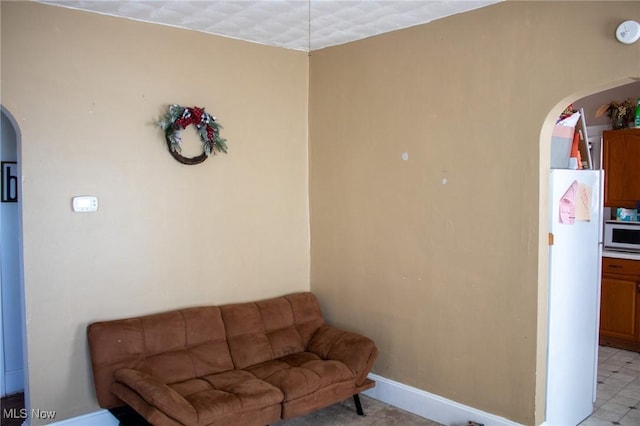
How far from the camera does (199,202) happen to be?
11.8 feet

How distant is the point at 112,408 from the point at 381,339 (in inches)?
72.1

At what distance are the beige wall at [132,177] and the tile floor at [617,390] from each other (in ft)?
7.86

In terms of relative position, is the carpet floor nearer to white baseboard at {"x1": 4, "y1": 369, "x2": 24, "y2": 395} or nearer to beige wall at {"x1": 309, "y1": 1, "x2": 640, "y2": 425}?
white baseboard at {"x1": 4, "y1": 369, "x2": 24, "y2": 395}

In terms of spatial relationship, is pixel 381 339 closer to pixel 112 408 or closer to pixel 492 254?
pixel 492 254

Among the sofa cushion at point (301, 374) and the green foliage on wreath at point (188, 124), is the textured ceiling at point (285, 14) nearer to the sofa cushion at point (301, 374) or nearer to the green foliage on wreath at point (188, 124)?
the green foliage on wreath at point (188, 124)

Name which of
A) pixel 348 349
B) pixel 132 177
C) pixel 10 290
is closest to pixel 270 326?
pixel 348 349

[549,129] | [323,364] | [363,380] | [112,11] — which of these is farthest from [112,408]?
[549,129]

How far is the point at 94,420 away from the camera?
124 inches

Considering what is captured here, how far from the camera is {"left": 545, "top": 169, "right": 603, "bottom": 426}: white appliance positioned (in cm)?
297

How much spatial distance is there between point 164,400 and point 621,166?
186 inches

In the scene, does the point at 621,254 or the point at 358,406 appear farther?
the point at 621,254

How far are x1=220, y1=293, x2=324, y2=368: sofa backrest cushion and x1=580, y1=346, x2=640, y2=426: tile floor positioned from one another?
194 cm

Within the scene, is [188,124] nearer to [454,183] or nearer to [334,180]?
[334,180]

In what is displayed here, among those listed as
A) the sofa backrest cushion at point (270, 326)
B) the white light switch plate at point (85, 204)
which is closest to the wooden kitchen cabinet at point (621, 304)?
the sofa backrest cushion at point (270, 326)
